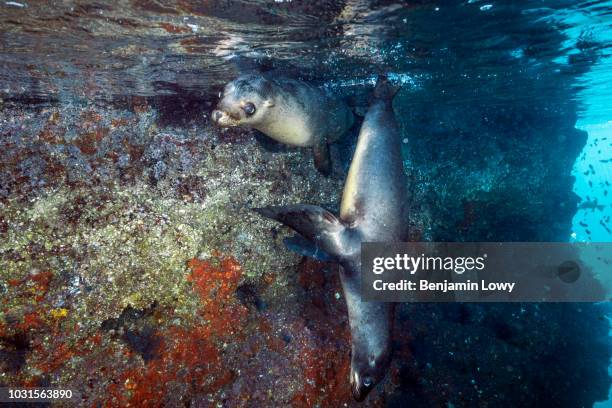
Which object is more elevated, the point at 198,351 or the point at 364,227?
the point at 364,227

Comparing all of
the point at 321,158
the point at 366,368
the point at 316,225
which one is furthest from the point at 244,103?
the point at 366,368

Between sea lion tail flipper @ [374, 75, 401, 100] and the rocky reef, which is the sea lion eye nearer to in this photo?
the rocky reef

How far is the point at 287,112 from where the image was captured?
15.5 ft

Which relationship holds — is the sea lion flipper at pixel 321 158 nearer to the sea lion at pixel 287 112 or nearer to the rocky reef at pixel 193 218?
the sea lion at pixel 287 112

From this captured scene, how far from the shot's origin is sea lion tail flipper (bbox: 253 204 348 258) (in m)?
3.77

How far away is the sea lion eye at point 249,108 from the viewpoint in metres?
3.90

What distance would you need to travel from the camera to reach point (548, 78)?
9.14 meters

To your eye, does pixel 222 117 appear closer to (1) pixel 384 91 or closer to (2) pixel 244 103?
(2) pixel 244 103

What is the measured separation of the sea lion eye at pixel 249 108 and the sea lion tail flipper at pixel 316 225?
1.16 m

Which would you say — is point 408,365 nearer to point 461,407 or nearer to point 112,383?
point 461,407

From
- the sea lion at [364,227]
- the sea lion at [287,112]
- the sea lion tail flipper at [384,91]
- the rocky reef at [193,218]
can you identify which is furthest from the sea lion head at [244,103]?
the sea lion tail flipper at [384,91]

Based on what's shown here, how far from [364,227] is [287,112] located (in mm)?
1910

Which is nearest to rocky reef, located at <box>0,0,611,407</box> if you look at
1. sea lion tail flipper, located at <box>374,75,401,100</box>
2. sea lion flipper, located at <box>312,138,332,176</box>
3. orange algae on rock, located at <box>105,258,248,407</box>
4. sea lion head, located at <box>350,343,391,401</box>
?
orange algae on rock, located at <box>105,258,248,407</box>

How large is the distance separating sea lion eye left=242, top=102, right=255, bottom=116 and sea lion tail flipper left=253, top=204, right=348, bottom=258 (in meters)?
1.16
